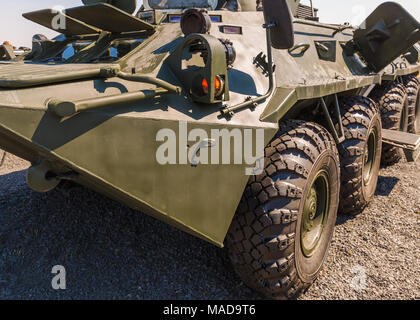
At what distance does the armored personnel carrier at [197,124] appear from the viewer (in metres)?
1.85

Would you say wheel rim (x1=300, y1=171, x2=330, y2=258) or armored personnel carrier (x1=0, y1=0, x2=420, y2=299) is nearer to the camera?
armored personnel carrier (x1=0, y1=0, x2=420, y2=299)

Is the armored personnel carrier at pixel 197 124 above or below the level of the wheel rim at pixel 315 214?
above

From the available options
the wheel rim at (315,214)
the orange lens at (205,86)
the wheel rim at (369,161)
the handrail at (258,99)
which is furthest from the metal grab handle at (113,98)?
the wheel rim at (369,161)

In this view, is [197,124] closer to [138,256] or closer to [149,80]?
[149,80]

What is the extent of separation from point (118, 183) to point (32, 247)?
157 centimetres

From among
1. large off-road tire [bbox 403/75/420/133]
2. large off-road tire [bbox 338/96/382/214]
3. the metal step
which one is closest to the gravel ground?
large off-road tire [bbox 338/96/382/214]

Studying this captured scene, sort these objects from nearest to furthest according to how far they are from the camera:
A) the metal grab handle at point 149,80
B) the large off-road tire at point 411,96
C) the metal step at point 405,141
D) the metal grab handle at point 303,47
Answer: the metal grab handle at point 149,80 → the metal grab handle at point 303,47 → the metal step at point 405,141 → the large off-road tire at point 411,96

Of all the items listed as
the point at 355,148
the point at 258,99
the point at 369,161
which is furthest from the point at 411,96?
the point at 258,99

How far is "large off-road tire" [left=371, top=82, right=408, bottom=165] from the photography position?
16.7 ft

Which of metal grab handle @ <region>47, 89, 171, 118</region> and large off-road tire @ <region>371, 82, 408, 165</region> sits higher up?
metal grab handle @ <region>47, 89, 171, 118</region>

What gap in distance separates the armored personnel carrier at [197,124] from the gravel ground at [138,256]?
0.31 metres

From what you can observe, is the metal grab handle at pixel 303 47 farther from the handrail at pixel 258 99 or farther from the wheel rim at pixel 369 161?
the wheel rim at pixel 369 161

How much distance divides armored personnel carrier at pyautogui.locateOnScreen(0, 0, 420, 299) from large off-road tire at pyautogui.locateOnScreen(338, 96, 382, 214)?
0.19m

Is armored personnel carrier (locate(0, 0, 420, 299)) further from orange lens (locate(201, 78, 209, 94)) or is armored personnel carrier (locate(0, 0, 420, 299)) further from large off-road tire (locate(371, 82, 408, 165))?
large off-road tire (locate(371, 82, 408, 165))
